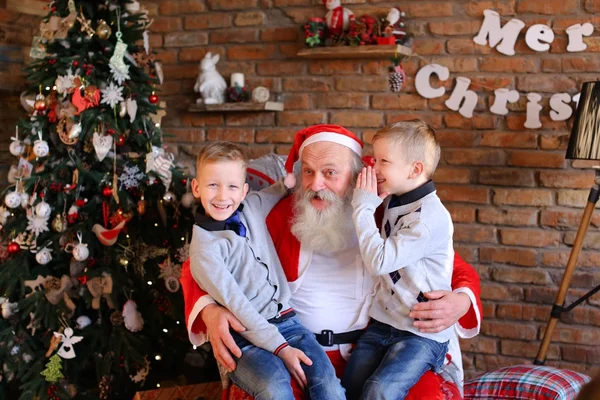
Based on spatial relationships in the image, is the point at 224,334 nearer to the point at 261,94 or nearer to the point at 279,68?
the point at 261,94

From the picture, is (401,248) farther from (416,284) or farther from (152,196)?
(152,196)

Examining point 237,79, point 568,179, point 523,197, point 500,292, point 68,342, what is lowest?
point 68,342

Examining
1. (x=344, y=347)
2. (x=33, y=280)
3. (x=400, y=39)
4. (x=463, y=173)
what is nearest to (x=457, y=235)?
(x=463, y=173)

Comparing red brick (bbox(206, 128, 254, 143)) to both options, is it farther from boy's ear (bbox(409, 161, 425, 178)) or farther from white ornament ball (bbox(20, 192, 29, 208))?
boy's ear (bbox(409, 161, 425, 178))

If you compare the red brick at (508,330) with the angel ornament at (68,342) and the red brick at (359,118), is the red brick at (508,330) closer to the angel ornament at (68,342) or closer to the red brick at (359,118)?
the red brick at (359,118)

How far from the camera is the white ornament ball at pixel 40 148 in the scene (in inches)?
118

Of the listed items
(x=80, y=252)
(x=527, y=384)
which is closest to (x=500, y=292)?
(x=527, y=384)

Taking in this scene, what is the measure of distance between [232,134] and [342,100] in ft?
2.37

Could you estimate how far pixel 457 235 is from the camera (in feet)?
11.3

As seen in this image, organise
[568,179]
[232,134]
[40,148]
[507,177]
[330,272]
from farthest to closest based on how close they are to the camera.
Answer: [232,134] < [507,177] < [568,179] < [40,148] < [330,272]

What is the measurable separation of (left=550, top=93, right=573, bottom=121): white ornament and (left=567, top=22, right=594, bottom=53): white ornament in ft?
0.72

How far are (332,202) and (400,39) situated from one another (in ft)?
5.16

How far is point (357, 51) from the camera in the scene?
134 inches

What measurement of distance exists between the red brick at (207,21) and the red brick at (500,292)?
209cm
